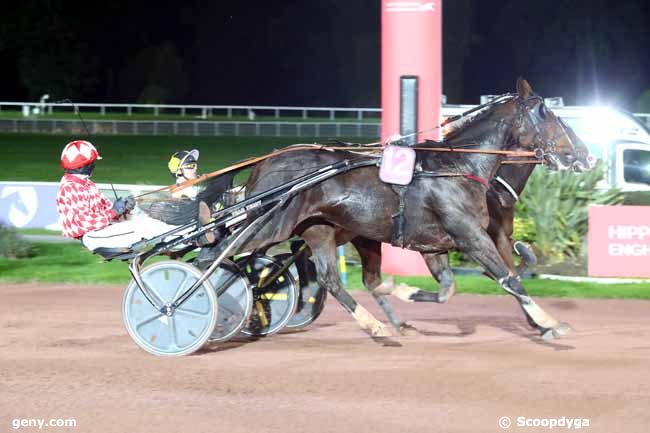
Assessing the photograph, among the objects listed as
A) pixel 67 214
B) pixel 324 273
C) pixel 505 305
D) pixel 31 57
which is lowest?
pixel 505 305

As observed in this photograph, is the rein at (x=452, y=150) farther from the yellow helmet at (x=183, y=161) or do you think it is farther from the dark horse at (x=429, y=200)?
the yellow helmet at (x=183, y=161)

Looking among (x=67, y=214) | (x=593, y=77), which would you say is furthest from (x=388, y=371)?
(x=593, y=77)

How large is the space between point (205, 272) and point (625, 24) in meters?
34.2

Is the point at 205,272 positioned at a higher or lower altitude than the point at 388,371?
higher

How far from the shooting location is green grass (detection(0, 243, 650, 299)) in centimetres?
1012

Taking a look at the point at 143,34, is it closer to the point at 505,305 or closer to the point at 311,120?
the point at 311,120

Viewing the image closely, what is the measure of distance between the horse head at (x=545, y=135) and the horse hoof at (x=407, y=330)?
155 cm

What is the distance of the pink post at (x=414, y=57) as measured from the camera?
10586 millimetres

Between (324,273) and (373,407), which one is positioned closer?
(373,407)

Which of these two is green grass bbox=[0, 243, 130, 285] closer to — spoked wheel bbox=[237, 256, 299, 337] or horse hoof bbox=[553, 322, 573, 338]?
spoked wheel bbox=[237, 256, 299, 337]

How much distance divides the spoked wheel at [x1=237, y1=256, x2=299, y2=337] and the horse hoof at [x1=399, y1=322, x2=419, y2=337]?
80cm

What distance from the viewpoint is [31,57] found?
39000mm

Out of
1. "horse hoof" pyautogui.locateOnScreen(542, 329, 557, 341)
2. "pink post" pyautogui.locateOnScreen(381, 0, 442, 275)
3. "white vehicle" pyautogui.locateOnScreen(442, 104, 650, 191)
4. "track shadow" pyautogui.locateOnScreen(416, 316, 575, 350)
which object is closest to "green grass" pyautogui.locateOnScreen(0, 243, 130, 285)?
"pink post" pyautogui.locateOnScreen(381, 0, 442, 275)

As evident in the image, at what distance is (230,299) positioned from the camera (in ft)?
24.6
